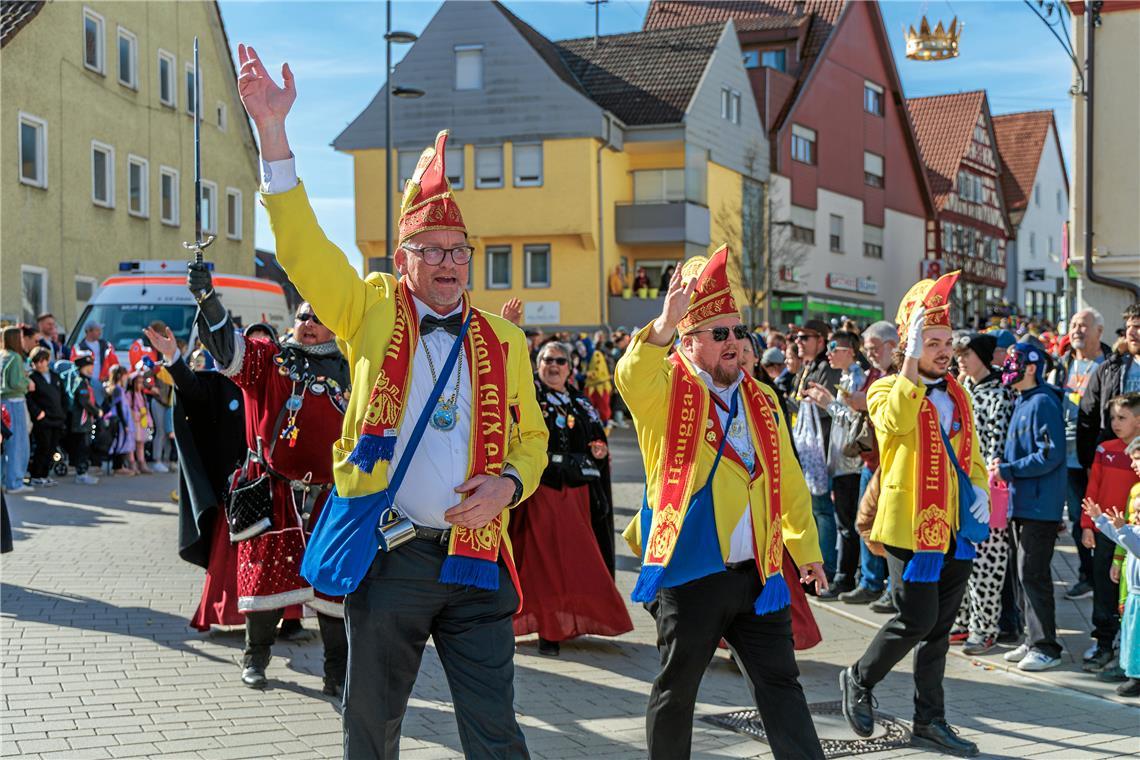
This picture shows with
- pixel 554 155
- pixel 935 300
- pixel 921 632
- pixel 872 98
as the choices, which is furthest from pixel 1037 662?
pixel 872 98

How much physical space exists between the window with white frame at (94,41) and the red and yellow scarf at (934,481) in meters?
27.3

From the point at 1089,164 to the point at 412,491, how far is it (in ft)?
51.0

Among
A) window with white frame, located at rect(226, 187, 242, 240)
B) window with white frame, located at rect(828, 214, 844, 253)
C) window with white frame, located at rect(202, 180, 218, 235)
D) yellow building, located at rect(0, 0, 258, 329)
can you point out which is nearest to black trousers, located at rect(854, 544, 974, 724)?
yellow building, located at rect(0, 0, 258, 329)

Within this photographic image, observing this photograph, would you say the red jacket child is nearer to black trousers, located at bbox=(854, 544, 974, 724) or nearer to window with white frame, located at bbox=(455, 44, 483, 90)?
black trousers, located at bbox=(854, 544, 974, 724)

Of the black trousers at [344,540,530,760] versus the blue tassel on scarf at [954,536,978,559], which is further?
the blue tassel on scarf at [954,536,978,559]

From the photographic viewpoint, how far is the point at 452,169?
39.9 meters

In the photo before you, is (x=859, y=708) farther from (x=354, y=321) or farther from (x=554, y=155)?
(x=554, y=155)

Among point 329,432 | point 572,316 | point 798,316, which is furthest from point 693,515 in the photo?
point 798,316

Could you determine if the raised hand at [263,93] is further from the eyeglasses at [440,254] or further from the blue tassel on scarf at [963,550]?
the blue tassel on scarf at [963,550]

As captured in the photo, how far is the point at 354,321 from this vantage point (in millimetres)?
4188

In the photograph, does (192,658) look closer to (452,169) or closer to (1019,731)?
(1019,731)

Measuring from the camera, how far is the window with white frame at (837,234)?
4891cm

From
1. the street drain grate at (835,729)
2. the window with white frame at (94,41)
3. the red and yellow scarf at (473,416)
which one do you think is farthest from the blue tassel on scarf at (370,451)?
the window with white frame at (94,41)

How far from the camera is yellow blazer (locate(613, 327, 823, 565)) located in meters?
4.70
